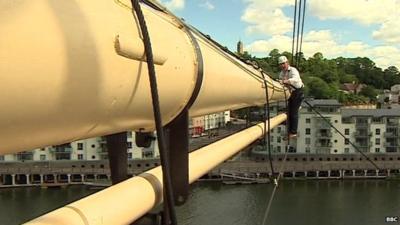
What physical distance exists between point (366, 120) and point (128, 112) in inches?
689

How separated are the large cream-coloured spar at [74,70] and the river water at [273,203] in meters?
8.47

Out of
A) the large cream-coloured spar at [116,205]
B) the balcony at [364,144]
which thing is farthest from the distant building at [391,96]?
the large cream-coloured spar at [116,205]

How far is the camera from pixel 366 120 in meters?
17.1

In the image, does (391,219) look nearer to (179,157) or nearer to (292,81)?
(292,81)

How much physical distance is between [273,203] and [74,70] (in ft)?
38.6

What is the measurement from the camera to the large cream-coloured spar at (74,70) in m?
0.27

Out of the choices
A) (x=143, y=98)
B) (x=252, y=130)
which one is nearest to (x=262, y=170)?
(x=252, y=130)

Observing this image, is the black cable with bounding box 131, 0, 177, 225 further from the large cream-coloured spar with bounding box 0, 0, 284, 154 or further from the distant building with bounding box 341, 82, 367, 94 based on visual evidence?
the distant building with bounding box 341, 82, 367, 94

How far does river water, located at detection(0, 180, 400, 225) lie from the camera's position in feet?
33.2

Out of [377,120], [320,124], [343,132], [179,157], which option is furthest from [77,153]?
[179,157]

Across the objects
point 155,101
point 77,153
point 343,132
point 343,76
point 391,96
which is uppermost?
point 343,76

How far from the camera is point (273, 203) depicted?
Result: 1179cm

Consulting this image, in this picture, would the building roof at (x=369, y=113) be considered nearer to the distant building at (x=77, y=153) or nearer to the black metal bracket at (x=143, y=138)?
the distant building at (x=77, y=153)

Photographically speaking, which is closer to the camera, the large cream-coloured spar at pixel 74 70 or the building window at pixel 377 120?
the large cream-coloured spar at pixel 74 70
